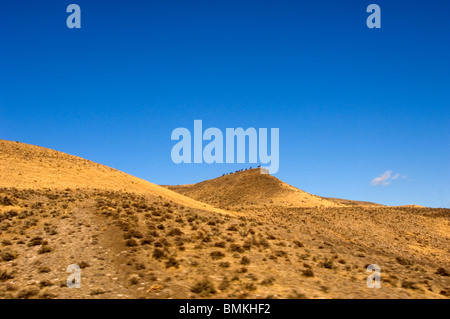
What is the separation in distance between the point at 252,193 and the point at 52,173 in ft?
187

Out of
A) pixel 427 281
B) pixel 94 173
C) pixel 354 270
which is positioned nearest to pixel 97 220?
pixel 354 270

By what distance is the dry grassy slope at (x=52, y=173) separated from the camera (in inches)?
1612

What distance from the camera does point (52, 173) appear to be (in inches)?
1857

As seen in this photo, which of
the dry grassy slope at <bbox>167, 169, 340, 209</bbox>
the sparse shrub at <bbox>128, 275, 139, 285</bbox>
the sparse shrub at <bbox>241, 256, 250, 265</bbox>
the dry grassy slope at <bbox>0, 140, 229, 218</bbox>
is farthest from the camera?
the dry grassy slope at <bbox>167, 169, 340, 209</bbox>

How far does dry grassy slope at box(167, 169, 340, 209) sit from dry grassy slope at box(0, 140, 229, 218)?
31.6 metres

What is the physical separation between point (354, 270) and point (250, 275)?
20.3ft

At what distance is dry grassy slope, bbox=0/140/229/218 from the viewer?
40938 millimetres

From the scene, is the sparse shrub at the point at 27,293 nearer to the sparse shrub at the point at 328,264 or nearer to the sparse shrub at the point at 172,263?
the sparse shrub at the point at 172,263

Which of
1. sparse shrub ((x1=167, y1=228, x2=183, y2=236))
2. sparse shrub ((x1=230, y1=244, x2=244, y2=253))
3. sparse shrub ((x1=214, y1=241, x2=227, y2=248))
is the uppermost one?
sparse shrub ((x1=167, y1=228, x2=183, y2=236))

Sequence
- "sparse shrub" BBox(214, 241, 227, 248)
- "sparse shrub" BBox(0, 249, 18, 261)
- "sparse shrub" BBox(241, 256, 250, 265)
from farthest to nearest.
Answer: "sparse shrub" BBox(214, 241, 227, 248) < "sparse shrub" BBox(241, 256, 250, 265) < "sparse shrub" BBox(0, 249, 18, 261)

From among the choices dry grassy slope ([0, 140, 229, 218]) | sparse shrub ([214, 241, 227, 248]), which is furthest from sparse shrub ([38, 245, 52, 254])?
dry grassy slope ([0, 140, 229, 218])

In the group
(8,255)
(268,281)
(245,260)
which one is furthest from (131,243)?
(268,281)

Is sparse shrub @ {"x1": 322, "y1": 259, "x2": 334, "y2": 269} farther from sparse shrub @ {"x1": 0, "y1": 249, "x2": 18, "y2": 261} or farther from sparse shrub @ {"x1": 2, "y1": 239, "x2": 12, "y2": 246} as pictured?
sparse shrub @ {"x1": 2, "y1": 239, "x2": 12, "y2": 246}

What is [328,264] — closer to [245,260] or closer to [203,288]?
[245,260]
